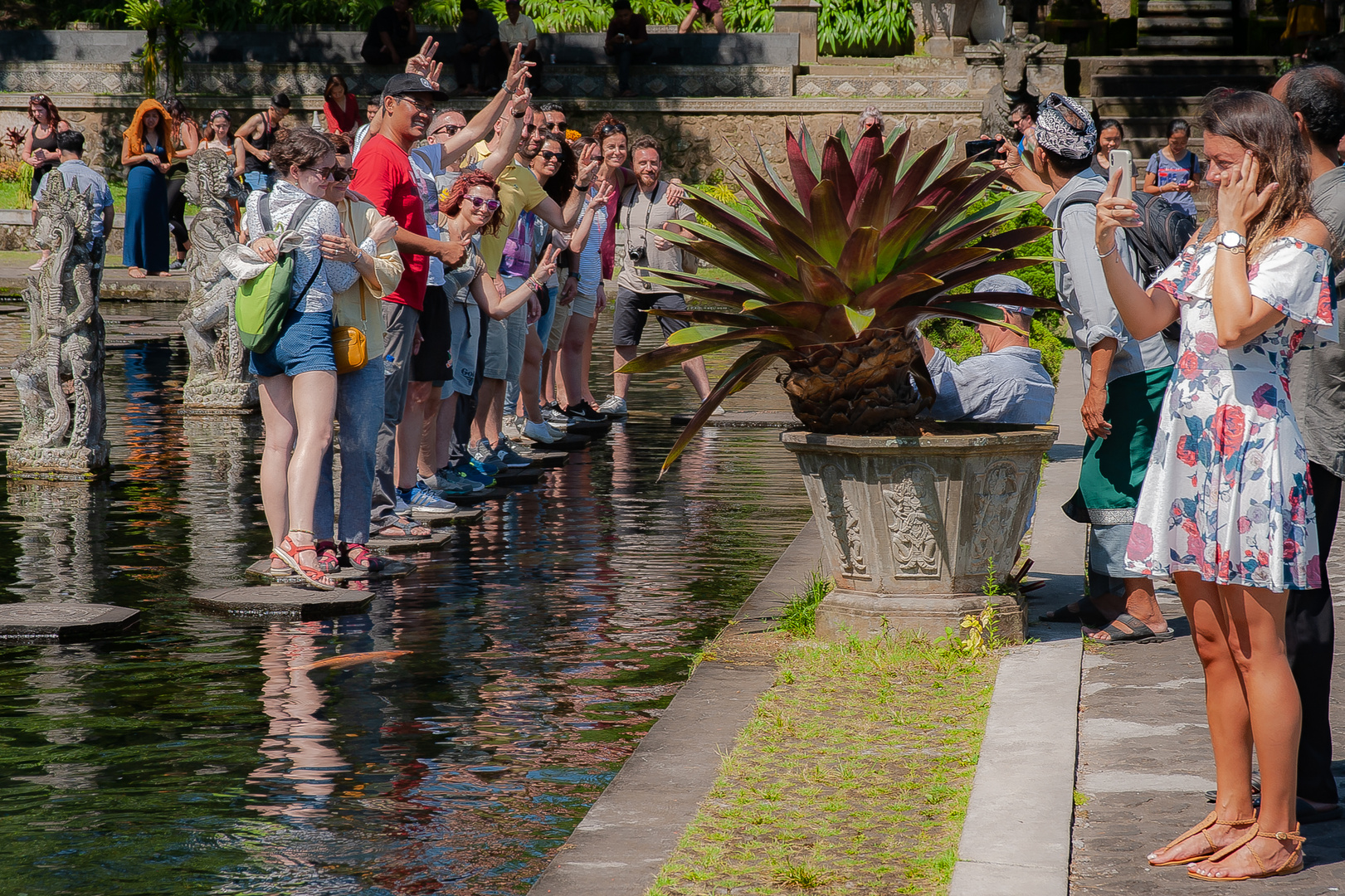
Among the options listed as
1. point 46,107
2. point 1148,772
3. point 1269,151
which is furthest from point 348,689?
point 46,107

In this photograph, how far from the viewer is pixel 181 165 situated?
27281 millimetres

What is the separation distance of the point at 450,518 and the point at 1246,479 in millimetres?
5715

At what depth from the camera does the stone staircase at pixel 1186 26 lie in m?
30.8

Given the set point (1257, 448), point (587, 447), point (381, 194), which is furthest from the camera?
point (587, 447)

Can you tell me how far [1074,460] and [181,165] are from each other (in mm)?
20814

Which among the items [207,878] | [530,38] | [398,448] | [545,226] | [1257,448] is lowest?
Result: [207,878]

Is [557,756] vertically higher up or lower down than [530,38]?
lower down

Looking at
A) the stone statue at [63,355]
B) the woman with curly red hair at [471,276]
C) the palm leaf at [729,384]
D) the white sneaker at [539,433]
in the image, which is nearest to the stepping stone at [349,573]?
the woman with curly red hair at [471,276]

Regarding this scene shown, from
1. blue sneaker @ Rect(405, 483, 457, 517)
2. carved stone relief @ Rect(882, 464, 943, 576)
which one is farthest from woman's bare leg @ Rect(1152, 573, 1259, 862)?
blue sneaker @ Rect(405, 483, 457, 517)

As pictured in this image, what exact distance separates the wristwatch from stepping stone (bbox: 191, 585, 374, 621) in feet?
14.0

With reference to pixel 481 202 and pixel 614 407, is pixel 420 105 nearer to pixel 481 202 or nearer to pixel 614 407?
pixel 481 202

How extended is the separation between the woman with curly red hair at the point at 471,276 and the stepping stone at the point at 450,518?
51 centimetres

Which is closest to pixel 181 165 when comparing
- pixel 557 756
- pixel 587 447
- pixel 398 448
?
pixel 587 447

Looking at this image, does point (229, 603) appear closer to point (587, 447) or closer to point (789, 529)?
point (789, 529)
